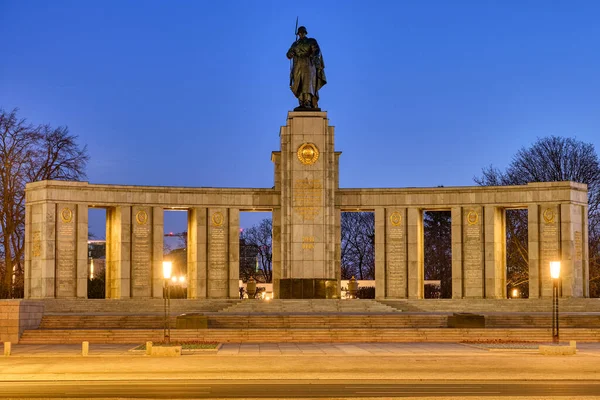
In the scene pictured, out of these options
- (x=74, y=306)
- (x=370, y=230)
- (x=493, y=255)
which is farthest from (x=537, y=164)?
(x=74, y=306)

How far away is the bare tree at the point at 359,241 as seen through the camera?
322 ft

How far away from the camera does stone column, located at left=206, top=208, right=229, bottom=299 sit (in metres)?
53.6

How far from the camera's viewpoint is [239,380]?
23734 mm

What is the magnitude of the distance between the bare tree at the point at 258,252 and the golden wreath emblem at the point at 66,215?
53445mm

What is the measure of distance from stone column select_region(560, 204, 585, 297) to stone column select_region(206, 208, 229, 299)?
18585mm

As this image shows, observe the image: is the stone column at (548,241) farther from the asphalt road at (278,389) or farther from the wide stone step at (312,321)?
the asphalt road at (278,389)

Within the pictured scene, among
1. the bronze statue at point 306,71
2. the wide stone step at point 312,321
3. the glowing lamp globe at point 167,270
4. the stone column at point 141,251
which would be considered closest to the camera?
the glowing lamp globe at point 167,270

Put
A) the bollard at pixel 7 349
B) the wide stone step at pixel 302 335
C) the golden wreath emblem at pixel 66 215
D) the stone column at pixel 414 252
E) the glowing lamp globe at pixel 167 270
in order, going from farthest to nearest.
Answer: the stone column at pixel 414 252 < the golden wreath emblem at pixel 66 215 < the wide stone step at pixel 302 335 < the glowing lamp globe at pixel 167 270 < the bollard at pixel 7 349

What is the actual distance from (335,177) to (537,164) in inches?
969

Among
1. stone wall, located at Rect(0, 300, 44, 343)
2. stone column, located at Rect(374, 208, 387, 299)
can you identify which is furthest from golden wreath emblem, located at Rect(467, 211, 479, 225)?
stone wall, located at Rect(0, 300, 44, 343)

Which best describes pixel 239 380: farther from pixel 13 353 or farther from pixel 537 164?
pixel 537 164

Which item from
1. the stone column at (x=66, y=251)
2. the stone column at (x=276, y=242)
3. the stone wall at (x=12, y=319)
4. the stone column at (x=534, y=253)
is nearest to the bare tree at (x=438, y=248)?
the stone column at (x=534, y=253)

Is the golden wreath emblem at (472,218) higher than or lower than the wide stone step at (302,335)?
higher

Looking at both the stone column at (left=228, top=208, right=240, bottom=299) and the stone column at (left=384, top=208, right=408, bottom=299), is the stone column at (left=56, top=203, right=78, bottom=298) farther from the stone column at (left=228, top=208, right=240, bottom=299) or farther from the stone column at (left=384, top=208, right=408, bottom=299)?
the stone column at (left=384, top=208, right=408, bottom=299)
